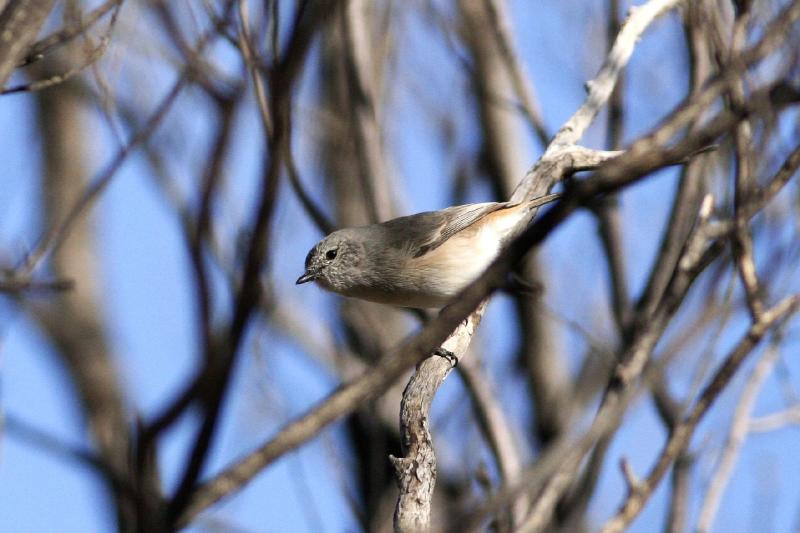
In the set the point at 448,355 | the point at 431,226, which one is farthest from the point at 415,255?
the point at 448,355

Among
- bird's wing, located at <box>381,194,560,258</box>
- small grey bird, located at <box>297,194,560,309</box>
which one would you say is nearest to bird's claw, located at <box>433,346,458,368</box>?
small grey bird, located at <box>297,194,560,309</box>

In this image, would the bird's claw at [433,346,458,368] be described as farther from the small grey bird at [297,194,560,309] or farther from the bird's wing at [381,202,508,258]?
the bird's wing at [381,202,508,258]

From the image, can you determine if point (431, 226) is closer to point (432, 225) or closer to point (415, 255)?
point (432, 225)

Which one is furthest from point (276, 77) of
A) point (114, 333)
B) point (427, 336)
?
point (114, 333)

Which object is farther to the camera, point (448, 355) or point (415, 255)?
point (415, 255)

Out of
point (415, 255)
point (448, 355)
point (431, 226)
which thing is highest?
point (431, 226)

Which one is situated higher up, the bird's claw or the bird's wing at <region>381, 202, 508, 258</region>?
the bird's wing at <region>381, 202, 508, 258</region>

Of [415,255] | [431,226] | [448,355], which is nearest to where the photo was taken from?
[448,355]

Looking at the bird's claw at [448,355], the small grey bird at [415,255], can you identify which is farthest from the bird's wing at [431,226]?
the bird's claw at [448,355]

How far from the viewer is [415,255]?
15.3ft

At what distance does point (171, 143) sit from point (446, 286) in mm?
1659

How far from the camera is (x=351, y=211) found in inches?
279

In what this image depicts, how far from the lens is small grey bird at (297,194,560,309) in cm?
454

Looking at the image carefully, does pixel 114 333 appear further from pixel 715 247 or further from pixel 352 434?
pixel 715 247
